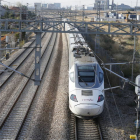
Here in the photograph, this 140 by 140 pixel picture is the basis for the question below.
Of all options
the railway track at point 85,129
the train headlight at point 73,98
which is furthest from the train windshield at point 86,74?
the railway track at point 85,129

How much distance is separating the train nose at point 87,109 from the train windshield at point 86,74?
4.87 feet

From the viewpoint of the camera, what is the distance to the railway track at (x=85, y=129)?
10391mm

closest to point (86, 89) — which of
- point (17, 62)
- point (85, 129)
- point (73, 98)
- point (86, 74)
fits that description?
point (73, 98)

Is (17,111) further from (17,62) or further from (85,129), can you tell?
(17,62)

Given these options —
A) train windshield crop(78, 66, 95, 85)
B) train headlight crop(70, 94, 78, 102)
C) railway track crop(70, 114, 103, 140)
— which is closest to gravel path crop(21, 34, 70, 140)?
railway track crop(70, 114, 103, 140)

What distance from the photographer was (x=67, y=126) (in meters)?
11.2

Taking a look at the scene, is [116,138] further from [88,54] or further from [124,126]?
[88,54]

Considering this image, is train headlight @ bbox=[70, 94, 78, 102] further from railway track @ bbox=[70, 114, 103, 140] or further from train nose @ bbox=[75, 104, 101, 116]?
railway track @ bbox=[70, 114, 103, 140]

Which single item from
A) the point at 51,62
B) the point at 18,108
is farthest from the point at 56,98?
the point at 51,62

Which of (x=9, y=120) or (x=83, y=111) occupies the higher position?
(x=83, y=111)

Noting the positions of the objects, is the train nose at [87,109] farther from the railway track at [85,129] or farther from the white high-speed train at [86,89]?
the railway track at [85,129]

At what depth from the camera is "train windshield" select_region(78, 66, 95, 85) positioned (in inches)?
473

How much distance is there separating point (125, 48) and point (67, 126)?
1054 inches

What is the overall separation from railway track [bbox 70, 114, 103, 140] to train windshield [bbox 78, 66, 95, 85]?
193cm
